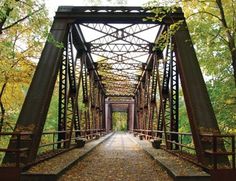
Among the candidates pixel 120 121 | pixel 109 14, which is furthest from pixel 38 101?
pixel 120 121

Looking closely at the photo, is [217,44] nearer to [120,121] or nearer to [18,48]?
[18,48]

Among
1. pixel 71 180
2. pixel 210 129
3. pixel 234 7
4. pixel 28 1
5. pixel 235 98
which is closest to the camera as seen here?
pixel 71 180

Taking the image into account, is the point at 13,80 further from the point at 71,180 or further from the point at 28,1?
the point at 71,180

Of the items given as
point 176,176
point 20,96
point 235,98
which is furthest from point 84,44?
point 176,176

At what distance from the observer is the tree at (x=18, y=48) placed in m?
10.9

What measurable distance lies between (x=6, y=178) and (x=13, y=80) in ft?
33.9

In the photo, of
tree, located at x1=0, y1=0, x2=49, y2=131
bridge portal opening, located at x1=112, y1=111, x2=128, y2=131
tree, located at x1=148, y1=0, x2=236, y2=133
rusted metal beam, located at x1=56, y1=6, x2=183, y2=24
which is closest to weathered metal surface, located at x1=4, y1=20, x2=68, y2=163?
tree, located at x1=0, y1=0, x2=49, y2=131

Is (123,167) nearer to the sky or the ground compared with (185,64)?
nearer to the ground

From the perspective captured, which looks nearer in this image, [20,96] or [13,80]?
[13,80]

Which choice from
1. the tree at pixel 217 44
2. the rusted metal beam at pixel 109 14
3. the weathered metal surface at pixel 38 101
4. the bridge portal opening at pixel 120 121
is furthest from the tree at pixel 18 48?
the bridge portal opening at pixel 120 121

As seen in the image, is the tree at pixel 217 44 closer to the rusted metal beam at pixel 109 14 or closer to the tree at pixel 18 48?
the rusted metal beam at pixel 109 14

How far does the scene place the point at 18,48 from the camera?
59.2ft

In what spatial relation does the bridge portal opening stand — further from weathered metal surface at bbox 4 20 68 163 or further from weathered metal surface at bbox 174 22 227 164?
weathered metal surface at bbox 4 20 68 163

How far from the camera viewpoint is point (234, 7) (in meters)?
13.9
